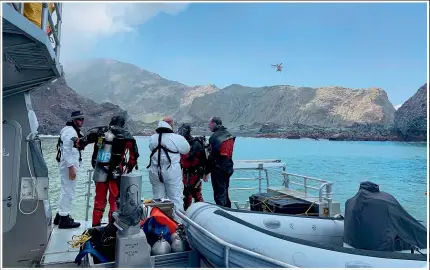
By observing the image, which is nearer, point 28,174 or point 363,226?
point 363,226

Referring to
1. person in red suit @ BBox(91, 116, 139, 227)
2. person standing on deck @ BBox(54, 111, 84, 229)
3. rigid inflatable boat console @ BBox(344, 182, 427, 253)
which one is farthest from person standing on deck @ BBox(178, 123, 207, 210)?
rigid inflatable boat console @ BBox(344, 182, 427, 253)

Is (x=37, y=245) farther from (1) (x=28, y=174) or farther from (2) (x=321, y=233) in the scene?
(2) (x=321, y=233)

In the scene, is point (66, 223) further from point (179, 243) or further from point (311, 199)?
point (311, 199)

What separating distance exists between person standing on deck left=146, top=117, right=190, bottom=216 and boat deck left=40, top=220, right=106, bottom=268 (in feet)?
3.51

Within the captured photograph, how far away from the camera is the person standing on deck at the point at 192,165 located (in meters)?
4.25

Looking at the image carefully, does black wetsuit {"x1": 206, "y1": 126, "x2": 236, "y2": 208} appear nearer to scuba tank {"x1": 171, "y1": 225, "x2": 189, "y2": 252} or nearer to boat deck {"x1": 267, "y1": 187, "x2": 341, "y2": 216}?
boat deck {"x1": 267, "y1": 187, "x2": 341, "y2": 216}

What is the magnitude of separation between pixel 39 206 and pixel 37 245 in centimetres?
38

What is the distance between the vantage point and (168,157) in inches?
151

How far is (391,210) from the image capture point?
261 centimetres

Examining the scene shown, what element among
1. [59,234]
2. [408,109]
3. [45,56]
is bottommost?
[59,234]

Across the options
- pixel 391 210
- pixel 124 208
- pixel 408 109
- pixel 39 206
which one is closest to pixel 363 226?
pixel 391 210

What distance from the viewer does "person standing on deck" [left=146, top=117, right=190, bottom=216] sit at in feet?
12.6

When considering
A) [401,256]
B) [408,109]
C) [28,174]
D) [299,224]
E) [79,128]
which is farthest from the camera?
[408,109]

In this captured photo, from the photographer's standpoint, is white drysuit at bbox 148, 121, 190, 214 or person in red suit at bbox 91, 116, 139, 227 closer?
person in red suit at bbox 91, 116, 139, 227
